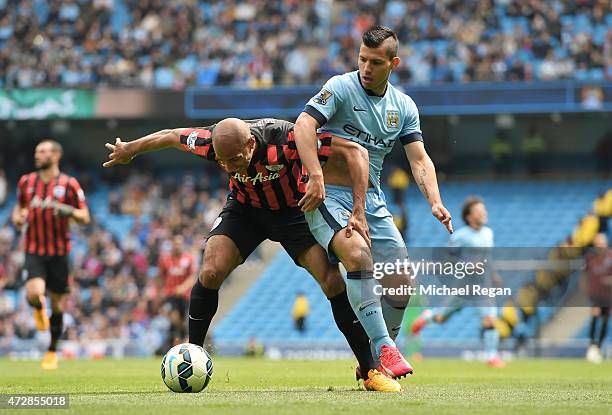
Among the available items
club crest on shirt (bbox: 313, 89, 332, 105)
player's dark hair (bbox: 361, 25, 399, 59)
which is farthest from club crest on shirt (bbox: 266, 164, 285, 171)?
player's dark hair (bbox: 361, 25, 399, 59)

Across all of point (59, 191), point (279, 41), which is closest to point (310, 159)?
point (59, 191)

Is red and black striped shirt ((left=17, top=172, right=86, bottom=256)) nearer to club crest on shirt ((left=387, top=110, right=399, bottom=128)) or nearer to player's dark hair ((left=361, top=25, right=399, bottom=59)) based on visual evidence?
club crest on shirt ((left=387, top=110, right=399, bottom=128))

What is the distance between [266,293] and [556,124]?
9.53 m

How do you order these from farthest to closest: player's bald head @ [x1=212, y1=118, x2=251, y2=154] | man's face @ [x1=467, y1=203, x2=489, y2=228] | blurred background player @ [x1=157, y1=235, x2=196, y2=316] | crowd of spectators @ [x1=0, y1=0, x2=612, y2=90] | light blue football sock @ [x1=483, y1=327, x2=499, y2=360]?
crowd of spectators @ [x1=0, y1=0, x2=612, y2=90] → blurred background player @ [x1=157, y1=235, x2=196, y2=316] → light blue football sock @ [x1=483, y1=327, x2=499, y2=360] → man's face @ [x1=467, y1=203, x2=489, y2=228] → player's bald head @ [x1=212, y1=118, x2=251, y2=154]

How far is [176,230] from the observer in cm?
2605

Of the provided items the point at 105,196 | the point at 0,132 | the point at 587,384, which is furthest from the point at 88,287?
the point at 587,384

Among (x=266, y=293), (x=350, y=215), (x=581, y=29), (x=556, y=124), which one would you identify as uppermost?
(x=581, y=29)

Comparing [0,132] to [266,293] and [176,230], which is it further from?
[266,293]

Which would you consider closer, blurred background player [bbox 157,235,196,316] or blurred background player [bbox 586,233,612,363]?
blurred background player [bbox 586,233,612,363]

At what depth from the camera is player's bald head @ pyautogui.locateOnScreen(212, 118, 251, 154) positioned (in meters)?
6.93

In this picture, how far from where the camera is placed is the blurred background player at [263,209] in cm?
732

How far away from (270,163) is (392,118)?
1045mm

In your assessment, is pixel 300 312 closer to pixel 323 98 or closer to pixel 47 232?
pixel 47 232

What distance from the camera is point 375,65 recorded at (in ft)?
24.4
